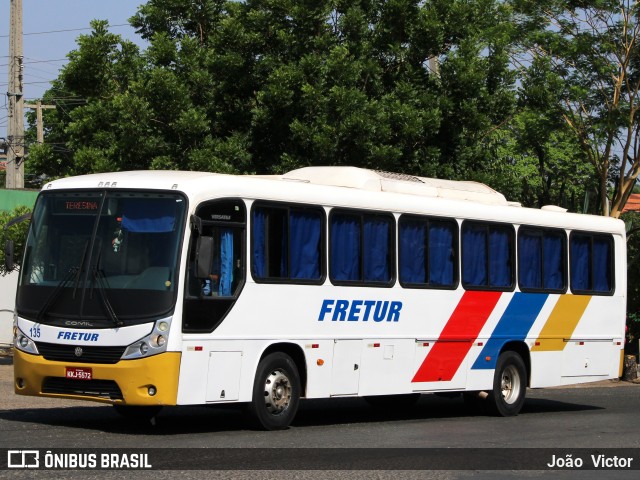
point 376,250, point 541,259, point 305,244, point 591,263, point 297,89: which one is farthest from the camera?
point 297,89

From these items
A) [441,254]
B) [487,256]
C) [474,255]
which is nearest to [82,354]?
[441,254]

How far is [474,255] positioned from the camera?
1858 centimetres

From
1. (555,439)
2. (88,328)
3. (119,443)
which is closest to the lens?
(119,443)

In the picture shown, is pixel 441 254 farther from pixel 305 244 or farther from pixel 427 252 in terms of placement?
pixel 305 244

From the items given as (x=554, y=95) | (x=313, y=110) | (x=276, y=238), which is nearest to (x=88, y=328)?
(x=276, y=238)

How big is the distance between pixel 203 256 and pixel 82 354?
1.65m

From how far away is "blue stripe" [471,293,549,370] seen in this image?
Answer: 736 inches

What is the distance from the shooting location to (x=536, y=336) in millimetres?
19703

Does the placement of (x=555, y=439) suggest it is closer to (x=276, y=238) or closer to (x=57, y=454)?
(x=276, y=238)

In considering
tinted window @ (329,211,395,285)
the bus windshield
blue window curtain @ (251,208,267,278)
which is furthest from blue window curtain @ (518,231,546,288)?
the bus windshield

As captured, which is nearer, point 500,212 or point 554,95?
point 500,212

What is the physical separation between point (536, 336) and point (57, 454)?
9.98 m

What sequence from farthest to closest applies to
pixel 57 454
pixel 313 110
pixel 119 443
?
pixel 313 110 < pixel 119 443 < pixel 57 454

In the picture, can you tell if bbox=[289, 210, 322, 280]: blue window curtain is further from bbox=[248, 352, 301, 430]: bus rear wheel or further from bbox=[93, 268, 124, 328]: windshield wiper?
bbox=[93, 268, 124, 328]: windshield wiper
